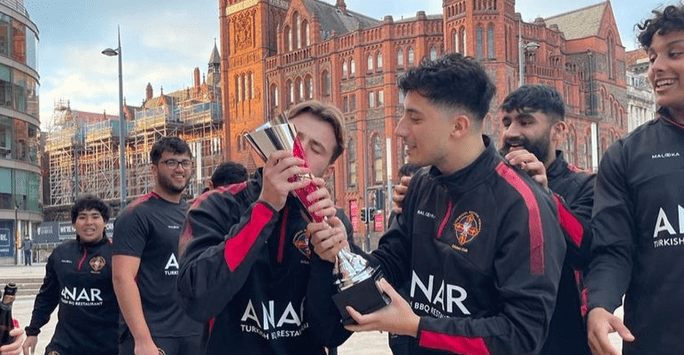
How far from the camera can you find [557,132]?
3.78 metres

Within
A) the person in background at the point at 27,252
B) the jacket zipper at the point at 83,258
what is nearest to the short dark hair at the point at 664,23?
the jacket zipper at the point at 83,258

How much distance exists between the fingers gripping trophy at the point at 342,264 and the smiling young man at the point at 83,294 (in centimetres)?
351

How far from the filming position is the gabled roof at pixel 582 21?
61406mm

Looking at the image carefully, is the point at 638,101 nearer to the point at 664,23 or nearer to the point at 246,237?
the point at 664,23

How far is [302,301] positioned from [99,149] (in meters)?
66.2

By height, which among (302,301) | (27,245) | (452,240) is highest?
(452,240)

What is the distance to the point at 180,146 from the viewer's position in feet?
16.6


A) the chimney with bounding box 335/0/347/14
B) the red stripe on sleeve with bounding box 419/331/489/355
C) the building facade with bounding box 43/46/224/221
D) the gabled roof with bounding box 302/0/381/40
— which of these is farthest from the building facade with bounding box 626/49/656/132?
the red stripe on sleeve with bounding box 419/331/489/355

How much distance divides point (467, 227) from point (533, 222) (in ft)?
0.70

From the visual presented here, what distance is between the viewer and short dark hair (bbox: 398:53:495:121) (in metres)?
2.35

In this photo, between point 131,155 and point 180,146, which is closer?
point 180,146

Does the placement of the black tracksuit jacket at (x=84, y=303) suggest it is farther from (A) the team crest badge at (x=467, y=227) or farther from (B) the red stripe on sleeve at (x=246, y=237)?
(A) the team crest badge at (x=467, y=227)

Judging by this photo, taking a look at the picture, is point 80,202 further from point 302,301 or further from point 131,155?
point 131,155

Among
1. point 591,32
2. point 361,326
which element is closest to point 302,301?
point 361,326
